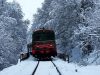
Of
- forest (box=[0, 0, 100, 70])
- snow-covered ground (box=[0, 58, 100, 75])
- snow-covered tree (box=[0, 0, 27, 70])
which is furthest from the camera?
snow-covered tree (box=[0, 0, 27, 70])

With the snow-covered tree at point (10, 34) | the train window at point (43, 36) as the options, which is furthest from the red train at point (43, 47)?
the snow-covered tree at point (10, 34)

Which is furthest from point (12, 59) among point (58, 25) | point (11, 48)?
point (58, 25)

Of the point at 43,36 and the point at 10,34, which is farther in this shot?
the point at 10,34

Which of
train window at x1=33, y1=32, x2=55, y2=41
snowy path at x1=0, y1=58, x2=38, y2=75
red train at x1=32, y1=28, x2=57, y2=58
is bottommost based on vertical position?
snowy path at x1=0, y1=58, x2=38, y2=75

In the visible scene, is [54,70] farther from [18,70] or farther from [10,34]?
[10,34]

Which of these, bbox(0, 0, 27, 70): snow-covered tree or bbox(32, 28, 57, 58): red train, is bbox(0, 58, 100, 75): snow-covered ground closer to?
bbox(32, 28, 57, 58): red train

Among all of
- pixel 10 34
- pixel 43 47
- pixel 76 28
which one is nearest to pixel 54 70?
pixel 43 47

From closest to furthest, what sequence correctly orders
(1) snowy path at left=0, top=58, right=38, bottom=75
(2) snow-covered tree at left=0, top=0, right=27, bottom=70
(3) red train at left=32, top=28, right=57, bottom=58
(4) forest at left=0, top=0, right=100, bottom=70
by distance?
(1) snowy path at left=0, top=58, right=38, bottom=75
(3) red train at left=32, top=28, right=57, bottom=58
(4) forest at left=0, top=0, right=100, bottom=70
(2) snow-covered tree at left=0, top=0, right=27, bottom=70

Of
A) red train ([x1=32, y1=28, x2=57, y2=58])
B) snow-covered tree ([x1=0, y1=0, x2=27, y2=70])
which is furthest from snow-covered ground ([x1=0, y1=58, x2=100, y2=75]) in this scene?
snow-covered tree ([x1=0, y1=0, x2=27, y2=70])

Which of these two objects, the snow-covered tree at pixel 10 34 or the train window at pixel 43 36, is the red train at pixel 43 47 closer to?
the train window at pixel 43 36

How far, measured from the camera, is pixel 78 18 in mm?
42062

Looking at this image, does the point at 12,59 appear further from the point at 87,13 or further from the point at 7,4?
the point at 87,13

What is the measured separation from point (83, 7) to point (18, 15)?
97.0 ft

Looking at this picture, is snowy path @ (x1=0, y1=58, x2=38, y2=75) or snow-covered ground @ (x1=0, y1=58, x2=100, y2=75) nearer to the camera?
snow-covered ground @ (x1=0, y1=58, x2=100, y2=75)
